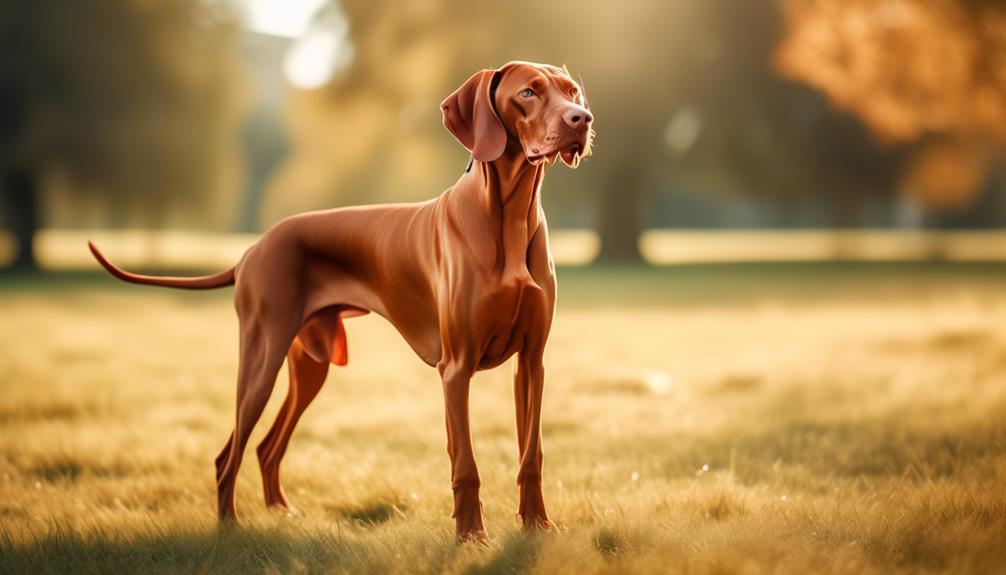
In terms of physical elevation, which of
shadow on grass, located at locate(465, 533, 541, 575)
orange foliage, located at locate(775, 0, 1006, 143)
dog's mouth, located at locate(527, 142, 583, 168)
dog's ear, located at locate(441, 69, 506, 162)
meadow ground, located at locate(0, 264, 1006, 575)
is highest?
orange foliage, located at locate(775, 0, 1006, 143)

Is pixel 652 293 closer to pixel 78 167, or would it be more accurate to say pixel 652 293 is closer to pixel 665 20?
pixel 665 20

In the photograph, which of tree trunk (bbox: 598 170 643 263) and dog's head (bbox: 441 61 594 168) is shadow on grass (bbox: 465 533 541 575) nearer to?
dog's head (bbox: 441 61 594 168)

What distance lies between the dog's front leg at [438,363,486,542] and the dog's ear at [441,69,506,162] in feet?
2.79

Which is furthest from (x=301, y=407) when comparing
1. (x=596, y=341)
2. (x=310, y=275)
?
(x=596, y=341)

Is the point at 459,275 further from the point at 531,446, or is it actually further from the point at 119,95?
the point at 119,95

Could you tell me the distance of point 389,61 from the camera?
25.1 m

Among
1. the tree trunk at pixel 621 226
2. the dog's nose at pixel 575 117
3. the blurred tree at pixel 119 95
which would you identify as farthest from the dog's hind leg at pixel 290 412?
the tree trunk at pixel 621 226

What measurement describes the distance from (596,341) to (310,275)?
306 inches

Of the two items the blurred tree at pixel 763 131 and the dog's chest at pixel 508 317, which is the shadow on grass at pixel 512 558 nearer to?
the dog's chest at pixel 508 317

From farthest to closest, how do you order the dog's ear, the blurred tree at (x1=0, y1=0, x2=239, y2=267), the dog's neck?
the blurred tree at (x1=0, y1=0, x2=239, y2=267) → the dog's neck → the dog's ear

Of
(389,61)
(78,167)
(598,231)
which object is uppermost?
(389,61)

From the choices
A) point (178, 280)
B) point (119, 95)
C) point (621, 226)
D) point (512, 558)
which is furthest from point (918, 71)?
point (119, 95)

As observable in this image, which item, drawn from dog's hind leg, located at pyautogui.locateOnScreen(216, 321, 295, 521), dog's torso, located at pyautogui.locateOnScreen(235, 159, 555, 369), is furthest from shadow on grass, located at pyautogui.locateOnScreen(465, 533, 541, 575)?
dog's hind leg, located at pyautogui.locateOnScreen(216, 321, 295, 521)

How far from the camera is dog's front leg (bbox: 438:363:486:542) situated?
3895 millimetres
